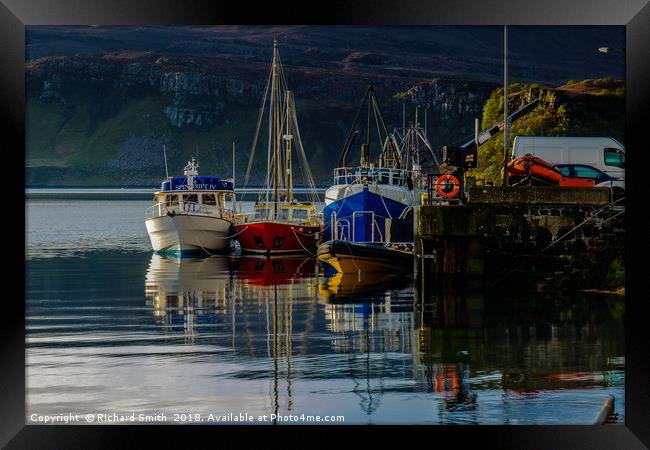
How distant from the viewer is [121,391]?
14336 millimetres

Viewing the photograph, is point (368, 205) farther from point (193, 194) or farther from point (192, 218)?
point (193, 194)

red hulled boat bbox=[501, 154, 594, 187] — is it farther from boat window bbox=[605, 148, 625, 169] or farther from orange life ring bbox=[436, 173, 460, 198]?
boat window bbox=[605, 148, 625, 169]

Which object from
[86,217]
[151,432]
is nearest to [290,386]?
[151,432]

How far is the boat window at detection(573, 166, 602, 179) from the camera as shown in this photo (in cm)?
3155

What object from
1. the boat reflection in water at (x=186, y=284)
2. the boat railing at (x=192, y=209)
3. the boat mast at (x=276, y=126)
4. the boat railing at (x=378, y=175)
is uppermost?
the boat mast at (x=276, y=126)

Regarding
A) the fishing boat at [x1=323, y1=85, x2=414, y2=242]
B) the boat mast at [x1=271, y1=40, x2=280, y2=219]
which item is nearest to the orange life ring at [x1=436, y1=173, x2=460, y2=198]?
the fishing boat at [x1=323, y1=85, x2=414, y2=242]

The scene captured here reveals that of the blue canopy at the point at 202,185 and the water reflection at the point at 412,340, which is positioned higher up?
the blue canopy at the point at 202,185

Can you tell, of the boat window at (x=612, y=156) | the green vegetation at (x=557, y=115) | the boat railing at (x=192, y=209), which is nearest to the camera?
the boat window at (x=612, y=156)

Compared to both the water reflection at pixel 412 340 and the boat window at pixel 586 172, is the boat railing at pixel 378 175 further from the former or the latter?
→ the boat window at pixel 586 172

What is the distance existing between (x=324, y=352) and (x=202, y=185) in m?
31.4

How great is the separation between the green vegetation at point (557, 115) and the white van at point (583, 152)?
1305 centimetres

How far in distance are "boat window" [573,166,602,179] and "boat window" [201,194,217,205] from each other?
20.8 m
